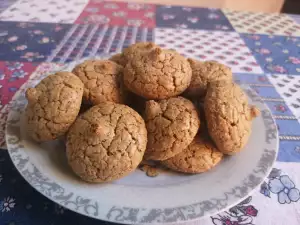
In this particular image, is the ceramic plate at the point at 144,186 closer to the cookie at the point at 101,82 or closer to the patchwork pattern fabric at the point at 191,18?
the cookie at the point at 101,82

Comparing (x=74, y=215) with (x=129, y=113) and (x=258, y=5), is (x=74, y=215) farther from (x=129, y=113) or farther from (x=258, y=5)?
(x=258, y=5)

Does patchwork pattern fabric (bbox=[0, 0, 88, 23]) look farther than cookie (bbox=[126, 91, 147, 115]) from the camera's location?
Yes

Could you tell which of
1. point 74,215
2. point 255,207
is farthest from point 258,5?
point 74,215

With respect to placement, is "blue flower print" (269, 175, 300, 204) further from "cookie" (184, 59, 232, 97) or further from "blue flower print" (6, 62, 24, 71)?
"blue flower print" (6, 62, 24, 71)

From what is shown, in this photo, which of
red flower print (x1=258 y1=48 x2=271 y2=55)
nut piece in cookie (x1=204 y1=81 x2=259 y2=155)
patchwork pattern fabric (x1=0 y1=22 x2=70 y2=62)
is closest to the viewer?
nut piece in cookie (x1=204 y1=81 x2=259 y2=155)

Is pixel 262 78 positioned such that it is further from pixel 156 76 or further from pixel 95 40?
pixel 95 40

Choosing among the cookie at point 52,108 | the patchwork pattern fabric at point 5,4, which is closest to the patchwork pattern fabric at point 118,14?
the patchwork pattern fabric at point 5,4

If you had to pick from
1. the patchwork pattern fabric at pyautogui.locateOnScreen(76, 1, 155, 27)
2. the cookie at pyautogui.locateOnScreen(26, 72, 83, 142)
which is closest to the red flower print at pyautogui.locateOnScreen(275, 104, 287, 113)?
the cookie at pyautogui.locateOnScreen(26, 72, 83, 142)
